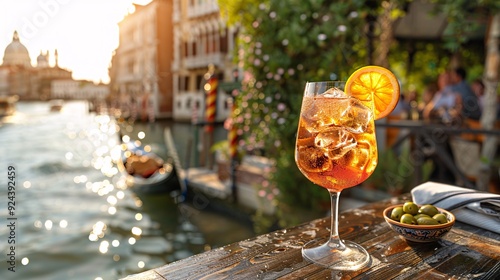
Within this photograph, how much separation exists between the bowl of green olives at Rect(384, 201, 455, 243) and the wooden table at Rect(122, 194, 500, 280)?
0.11 feet

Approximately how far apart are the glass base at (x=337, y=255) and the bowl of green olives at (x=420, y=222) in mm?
126

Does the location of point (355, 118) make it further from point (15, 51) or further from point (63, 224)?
point (63, 224)

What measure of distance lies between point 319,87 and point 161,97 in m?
22.8

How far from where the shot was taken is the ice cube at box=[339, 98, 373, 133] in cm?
93

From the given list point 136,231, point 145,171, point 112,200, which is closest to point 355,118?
point 136,231

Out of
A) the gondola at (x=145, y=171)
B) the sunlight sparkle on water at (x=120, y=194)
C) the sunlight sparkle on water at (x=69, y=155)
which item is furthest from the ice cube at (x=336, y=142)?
the sunlight sparkle on water at (x=69, y=155)

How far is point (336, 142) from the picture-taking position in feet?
3.00

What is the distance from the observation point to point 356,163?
3.07ft

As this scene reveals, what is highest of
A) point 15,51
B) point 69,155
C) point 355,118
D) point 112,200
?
point 15,51

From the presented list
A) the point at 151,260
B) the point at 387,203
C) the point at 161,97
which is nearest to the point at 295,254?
the point at 387,203

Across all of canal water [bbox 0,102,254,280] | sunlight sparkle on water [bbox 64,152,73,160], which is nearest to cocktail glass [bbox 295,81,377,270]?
canal water [bbox 0,102,254,280]

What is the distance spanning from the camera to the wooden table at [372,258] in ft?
2.64

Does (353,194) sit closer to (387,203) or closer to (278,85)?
(278,85)

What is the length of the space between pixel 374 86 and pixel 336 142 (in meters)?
0.20
